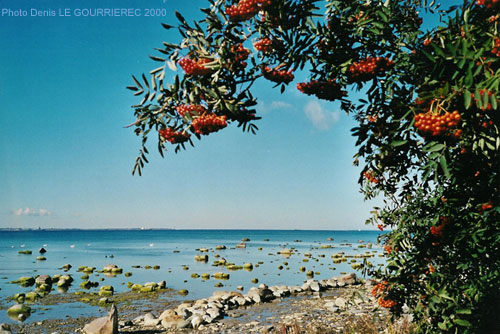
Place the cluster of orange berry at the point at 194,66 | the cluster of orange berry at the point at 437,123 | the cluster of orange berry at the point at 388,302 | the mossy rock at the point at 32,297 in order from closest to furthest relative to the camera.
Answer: the cluster of orange berry at the point at 437,123
the cluster of orange berry at the point at 194,66
the cluster of orange berry at the point at 388,302
the mossy rock at the point at 32,297

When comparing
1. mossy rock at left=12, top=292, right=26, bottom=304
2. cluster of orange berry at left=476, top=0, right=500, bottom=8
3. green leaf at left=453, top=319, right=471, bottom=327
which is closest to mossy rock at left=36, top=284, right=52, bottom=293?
mossy rock at left=12, top=292, right=26, bottom=304

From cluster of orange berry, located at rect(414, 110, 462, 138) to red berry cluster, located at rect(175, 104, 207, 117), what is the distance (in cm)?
205

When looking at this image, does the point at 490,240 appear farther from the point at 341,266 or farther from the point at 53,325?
the point at 341,266

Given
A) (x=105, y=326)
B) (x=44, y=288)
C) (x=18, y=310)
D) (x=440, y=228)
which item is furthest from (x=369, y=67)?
(x=44, y=288)

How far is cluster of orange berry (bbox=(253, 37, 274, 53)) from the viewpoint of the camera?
4004 millimetres

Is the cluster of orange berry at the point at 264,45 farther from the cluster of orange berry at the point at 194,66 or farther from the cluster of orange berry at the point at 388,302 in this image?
the cluster of orange berry at the point at 388,302

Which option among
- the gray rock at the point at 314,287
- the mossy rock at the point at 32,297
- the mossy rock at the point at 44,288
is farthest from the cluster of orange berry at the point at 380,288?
the mossy rock at the point at 44,288

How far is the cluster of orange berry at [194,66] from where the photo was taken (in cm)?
362

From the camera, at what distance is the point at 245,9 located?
353 cm

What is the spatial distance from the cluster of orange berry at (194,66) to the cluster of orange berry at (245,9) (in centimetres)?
50

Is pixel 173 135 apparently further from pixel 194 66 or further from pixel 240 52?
pixel 240 52

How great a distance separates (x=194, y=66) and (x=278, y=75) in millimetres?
1079

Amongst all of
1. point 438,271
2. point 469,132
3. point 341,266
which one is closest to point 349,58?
point 469,132

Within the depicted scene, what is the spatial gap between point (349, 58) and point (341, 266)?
3423 cm
